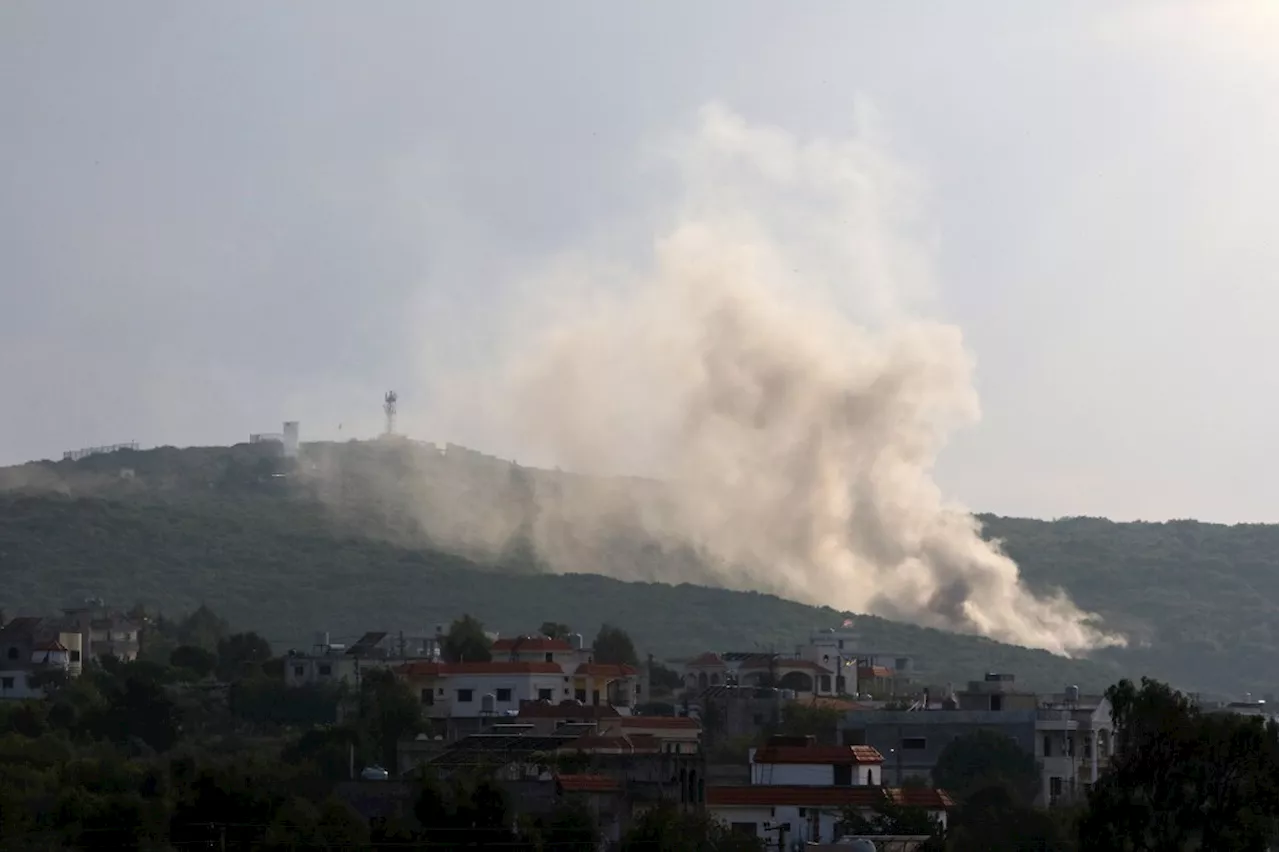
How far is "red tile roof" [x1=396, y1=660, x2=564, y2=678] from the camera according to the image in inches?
4879

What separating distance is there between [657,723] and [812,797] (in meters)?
23.5

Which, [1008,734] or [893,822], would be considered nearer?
[893,822]

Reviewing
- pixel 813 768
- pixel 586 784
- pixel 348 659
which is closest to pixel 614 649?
pixel 348 659

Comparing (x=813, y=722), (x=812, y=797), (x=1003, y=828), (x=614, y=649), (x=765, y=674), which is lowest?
(x=1003, y=828)

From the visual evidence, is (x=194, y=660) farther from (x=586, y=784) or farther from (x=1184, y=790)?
(x=1184, y=790)

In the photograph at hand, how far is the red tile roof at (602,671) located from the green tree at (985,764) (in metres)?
26.0

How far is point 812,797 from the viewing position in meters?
85.4

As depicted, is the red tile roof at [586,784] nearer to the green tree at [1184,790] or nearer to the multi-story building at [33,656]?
the green tree at [1184,790]

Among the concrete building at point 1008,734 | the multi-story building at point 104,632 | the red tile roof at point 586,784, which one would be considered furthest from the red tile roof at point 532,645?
the red tile roof at point 586,784

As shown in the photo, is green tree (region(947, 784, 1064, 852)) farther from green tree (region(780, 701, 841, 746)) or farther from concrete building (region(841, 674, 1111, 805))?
green tree (region(780, 701, 841, 746))

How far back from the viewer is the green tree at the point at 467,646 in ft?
444

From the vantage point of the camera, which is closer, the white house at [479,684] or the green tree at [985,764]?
the green tree at [985,764]

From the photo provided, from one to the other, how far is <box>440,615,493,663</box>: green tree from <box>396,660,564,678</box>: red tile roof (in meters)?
6.90

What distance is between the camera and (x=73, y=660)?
148 metres
